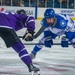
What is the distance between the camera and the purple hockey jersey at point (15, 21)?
196 inches

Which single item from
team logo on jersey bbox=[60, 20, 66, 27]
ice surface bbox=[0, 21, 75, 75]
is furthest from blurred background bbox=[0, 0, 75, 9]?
team logo on jersey bbox=[60, 20, 66, 27]

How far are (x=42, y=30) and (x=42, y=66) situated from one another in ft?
1.97

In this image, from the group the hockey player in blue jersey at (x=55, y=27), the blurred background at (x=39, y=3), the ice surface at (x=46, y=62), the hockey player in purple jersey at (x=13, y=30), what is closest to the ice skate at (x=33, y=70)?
the hockey player in purple jersey at (x=13, y=30)

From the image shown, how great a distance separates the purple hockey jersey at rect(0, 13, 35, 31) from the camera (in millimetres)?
4977

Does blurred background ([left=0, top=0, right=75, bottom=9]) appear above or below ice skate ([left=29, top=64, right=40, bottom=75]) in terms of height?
below

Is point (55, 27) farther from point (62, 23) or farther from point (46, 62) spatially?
point (46, 62)

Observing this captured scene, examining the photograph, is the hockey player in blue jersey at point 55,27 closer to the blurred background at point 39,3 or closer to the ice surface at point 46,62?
A: the ice surface at point 46,62

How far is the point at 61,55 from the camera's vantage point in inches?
301

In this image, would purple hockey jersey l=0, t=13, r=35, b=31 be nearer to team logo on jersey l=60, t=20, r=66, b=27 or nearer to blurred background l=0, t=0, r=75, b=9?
team logo on jersey l=60, t=20, r=66, b=27

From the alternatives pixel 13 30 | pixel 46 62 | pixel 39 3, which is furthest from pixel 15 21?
pixel 39 3

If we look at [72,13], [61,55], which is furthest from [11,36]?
[72,13]

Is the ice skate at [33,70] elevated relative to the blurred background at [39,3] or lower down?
elevated

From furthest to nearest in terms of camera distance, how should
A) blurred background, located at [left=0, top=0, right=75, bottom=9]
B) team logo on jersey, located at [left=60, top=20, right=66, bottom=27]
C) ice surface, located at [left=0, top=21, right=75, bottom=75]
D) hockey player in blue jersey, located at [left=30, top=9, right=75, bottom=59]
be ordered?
blurred background, located at [left=0, top=0, right=75, bottom=9] < team logo on jersey, located at [left=60, top=20, right=66, bottom=27] < hockey player in blue jersey, located at [left=30, top=9, right=75, bottom=59] < ice surface, located at [left=0, top=21, right=75, bottom=75]

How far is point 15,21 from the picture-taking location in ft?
16.6
